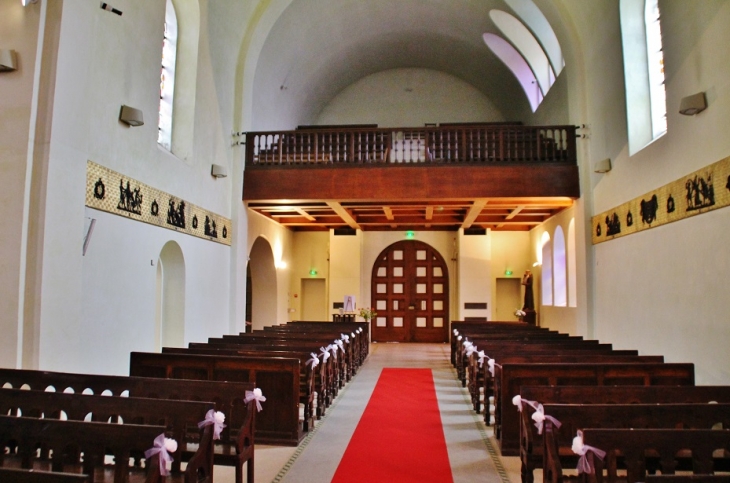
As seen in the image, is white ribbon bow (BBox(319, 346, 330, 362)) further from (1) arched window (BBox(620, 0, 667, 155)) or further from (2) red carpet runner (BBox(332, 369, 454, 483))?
(1) arched window (BBox(620, 0, 667, 155))

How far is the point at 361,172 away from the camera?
11.4 m

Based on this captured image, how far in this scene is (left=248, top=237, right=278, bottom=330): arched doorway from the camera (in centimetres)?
1577

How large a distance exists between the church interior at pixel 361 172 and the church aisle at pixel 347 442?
2.60 m

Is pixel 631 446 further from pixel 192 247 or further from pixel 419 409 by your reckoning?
pixel 192 247

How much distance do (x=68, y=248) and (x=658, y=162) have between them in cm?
776

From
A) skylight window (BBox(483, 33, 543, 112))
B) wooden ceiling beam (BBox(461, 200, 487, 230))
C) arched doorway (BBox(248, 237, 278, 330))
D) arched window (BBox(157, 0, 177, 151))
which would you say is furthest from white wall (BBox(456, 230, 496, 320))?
arched window (BBox(157, 0, 177, 151))

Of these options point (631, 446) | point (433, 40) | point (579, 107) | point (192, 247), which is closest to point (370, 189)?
point (192, 247)

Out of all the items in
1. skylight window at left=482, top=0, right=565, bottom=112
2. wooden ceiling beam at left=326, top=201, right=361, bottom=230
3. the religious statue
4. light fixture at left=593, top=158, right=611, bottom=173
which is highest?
skylight window at left=482, top=0, right=565, bottom=112

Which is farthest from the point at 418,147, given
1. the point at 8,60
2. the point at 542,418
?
the point at 542,418

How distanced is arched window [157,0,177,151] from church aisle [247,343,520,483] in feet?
17.0

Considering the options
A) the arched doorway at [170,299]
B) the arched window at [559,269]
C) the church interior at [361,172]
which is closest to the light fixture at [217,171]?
the church interior at [361,172]

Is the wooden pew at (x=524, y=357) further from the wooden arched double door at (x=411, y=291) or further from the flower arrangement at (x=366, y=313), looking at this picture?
the wooden arched double door at (x=411, y=291)

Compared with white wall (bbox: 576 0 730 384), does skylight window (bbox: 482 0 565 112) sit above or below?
above

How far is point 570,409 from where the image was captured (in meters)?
3.87
